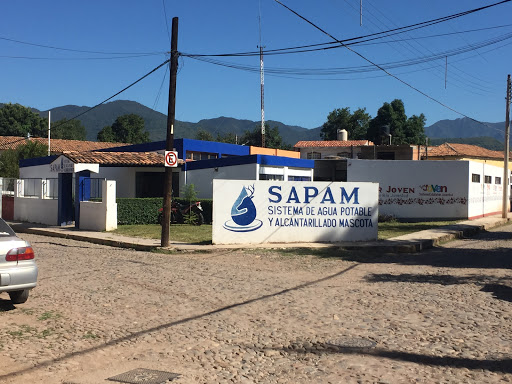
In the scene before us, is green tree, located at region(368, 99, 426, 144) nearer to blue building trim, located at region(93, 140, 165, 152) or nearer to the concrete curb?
blue building trim, located at region(93, 140, 165, 152)

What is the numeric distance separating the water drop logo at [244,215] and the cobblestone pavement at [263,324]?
138 inches

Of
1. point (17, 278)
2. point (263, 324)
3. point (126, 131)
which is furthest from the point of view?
point (126, 131)

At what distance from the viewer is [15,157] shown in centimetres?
3931

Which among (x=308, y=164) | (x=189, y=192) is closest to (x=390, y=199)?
(x=308, y=164)

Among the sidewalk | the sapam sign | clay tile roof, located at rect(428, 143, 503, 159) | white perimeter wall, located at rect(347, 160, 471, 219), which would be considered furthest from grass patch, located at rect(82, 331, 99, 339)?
clay tile roof, located at rect(428, 143, 503, 159)

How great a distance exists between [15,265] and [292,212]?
10193 millimetres

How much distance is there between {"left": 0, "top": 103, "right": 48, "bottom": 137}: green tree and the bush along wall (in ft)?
208

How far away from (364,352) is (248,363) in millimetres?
1329

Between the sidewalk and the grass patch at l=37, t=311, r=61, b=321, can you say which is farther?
the sidewalk

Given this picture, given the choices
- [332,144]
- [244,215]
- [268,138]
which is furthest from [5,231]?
[268,138]

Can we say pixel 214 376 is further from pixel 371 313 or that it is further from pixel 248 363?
pixel 371 313

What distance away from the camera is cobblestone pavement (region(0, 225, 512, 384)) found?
5.31 meters

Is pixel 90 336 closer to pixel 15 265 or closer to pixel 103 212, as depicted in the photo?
pixel 15 265

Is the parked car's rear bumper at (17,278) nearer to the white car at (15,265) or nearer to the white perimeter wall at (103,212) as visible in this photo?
the white car at (15,265)
